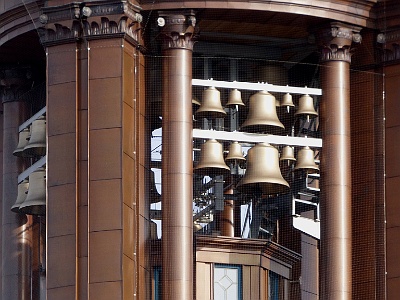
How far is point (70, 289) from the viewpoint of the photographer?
62.2m

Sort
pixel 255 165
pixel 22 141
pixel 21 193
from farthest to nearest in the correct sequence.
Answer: pixel 22 141 < pixel 21 193 < pixel 255 165

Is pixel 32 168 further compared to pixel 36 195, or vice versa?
pixel 32 168

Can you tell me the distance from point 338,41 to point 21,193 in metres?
9.25

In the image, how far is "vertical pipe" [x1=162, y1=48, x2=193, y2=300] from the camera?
62969mm

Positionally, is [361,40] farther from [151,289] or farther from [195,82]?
[151,289]

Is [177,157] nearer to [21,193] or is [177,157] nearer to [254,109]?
[254,109]

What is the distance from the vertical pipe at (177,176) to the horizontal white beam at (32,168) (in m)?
4.14

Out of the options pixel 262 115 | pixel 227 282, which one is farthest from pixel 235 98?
pixel 227 282

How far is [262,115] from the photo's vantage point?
65.9 meters

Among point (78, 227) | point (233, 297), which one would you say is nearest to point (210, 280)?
point (233, 297)

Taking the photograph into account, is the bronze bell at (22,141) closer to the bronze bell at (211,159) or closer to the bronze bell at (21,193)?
the bronze bell at (21,193)

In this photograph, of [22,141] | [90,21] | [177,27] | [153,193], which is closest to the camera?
[90,21]

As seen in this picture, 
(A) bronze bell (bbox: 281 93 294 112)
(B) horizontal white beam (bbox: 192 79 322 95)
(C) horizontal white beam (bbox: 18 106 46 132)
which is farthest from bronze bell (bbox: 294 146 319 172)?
(C) horizontal white beam (bbox: 18 106 46 132)

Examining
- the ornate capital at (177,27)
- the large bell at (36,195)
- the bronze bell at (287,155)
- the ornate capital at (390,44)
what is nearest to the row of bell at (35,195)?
the large bell at (36,195)
